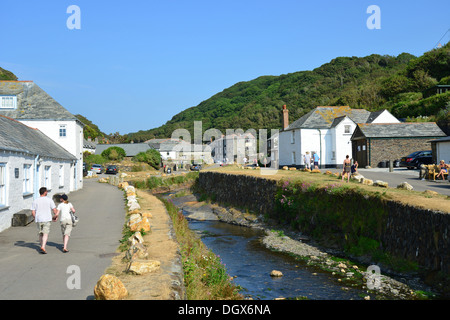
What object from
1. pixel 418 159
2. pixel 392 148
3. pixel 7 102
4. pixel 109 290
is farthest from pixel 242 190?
pixel 109 290

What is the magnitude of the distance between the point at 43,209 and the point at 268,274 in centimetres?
680

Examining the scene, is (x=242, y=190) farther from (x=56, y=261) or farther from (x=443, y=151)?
(x=56, y=261)

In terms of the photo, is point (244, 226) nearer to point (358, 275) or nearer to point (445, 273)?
point (358, 275)

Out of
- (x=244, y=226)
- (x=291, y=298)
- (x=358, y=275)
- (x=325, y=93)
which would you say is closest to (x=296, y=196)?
(x=244, y=226)

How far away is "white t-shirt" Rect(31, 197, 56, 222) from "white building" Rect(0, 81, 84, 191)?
2037cm

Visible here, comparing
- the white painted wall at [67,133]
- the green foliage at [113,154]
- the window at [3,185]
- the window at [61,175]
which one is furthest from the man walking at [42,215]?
the green foliage at [113,154]

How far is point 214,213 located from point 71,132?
45.2 feet

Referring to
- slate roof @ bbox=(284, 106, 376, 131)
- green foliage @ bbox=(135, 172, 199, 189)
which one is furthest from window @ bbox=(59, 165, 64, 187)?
slate roof @ bbox=(284, 106, 376, 131)

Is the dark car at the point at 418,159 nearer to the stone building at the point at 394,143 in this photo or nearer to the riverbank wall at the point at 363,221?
the stone building at the point at 394,143

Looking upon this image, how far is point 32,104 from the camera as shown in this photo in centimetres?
3011

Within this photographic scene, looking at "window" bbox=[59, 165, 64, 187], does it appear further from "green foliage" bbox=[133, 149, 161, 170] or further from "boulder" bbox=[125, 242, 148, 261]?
"green foliage" bbox=[133, 149, 161, 170]

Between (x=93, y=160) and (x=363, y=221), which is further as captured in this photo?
(x=93, y=160)

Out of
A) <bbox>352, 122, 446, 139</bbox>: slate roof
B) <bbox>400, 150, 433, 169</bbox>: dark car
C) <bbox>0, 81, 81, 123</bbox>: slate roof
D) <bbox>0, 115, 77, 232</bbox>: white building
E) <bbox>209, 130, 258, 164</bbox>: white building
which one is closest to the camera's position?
<bbox>0, 115, 77, 232</bbox>: white building

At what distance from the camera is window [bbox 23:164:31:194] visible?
16.4m
